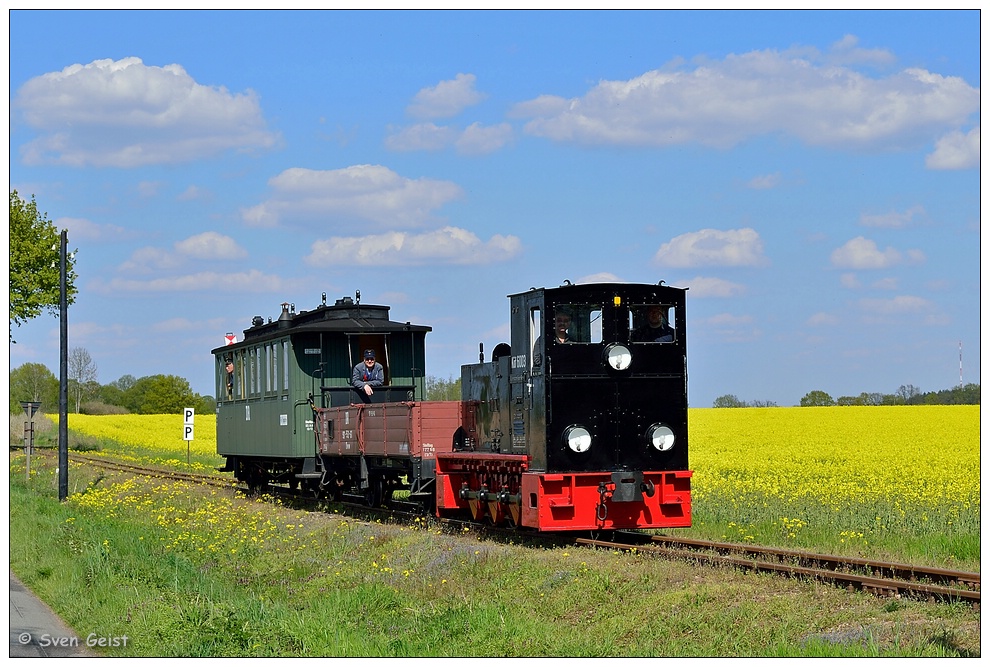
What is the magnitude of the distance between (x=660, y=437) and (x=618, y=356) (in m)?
1.18

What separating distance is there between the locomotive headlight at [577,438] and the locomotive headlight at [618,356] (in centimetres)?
90

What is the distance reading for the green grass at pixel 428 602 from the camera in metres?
10.1

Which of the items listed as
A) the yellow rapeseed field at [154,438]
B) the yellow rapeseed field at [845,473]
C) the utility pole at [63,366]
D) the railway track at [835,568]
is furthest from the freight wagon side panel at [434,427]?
the yellow rapeseed field at [154,438]

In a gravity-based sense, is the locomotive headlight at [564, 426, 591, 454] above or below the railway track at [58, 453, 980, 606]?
above

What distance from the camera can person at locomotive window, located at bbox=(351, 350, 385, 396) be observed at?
2277 cm

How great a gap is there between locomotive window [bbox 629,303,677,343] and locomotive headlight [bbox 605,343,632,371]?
0.23 metres

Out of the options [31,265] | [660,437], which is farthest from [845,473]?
[31,265]

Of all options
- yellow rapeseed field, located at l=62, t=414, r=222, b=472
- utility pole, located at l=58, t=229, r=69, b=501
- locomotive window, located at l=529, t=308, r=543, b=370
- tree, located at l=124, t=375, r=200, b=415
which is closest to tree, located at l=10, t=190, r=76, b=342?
yellow rapeseed field, located at l=62, t=414, r=222, b=472

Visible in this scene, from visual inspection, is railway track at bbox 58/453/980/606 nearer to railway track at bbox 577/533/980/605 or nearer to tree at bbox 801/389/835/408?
railway track at bbox 577/533/980/605

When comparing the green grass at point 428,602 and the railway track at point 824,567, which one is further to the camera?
the railway track at point 824,567

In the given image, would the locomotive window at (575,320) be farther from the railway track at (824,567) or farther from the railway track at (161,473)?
the railway track at (161,473)

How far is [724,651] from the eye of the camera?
986 cm

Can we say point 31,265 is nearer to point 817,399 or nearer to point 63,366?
point 63,366

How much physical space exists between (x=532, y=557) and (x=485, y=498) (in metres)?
3.02
